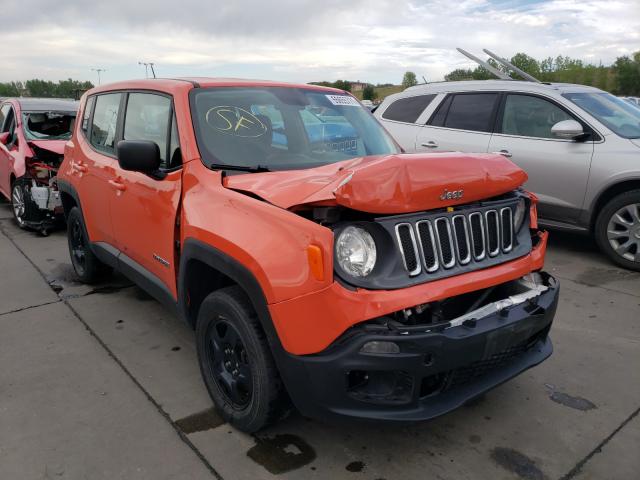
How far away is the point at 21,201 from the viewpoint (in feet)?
23.2

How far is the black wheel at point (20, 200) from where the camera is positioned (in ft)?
22.6

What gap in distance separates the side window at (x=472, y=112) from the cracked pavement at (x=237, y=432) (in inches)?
114

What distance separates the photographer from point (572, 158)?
5.57m

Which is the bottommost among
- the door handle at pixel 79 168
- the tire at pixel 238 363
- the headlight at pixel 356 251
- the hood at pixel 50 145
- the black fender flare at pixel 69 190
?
the tire at pixel 238 363

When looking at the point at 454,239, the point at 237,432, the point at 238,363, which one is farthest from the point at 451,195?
the point at 237,432

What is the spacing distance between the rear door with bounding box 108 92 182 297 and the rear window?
4137 millimetres

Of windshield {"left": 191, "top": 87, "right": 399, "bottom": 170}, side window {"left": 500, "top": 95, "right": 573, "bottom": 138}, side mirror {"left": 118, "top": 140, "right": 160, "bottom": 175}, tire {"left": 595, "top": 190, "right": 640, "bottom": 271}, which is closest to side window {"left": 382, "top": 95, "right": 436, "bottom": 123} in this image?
side window {"left": 500, "top": 95, "right": 573, "bottom": 138}

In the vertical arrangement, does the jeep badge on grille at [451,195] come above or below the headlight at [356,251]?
above

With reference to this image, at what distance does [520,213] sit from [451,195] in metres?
0.73

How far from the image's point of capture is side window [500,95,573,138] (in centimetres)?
582

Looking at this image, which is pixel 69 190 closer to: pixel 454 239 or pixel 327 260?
pixel 327 260

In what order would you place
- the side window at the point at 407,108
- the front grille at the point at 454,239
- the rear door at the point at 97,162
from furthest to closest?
the side window at the point at 407,108 → the rear door at the point at 97,162 → the front grille at the point at 454,239

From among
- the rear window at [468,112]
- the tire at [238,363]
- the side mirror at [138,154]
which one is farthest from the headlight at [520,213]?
the rear window at [468,112]

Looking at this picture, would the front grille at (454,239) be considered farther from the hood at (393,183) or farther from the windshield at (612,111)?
the windshield at (612,111)
